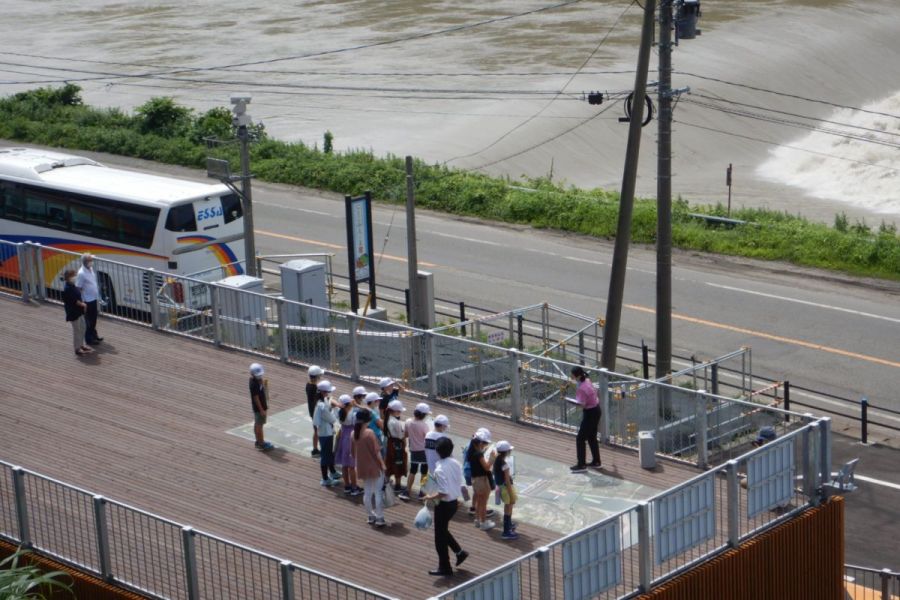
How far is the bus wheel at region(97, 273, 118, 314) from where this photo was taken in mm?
23494

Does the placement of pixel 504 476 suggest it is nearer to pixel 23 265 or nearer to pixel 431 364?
pixel 431 364

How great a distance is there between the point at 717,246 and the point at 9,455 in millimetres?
23461

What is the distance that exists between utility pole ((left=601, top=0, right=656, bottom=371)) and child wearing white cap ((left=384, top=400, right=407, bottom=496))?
27.7 feet

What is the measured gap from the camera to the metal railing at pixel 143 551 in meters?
12.8

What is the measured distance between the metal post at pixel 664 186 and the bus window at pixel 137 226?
10.7 metres

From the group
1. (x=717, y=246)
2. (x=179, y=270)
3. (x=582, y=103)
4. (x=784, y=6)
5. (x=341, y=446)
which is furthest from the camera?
(x=784, y=6)

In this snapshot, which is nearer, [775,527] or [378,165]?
[775,527]

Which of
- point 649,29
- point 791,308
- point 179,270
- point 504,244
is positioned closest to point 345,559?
point 649,29

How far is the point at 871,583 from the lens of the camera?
17.7 m

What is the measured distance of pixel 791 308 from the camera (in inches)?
1239

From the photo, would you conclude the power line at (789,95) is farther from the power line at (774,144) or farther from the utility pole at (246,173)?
the utility pole at (246,173)

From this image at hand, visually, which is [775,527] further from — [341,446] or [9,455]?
[9,455]

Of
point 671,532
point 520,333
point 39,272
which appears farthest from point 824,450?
point 39,272

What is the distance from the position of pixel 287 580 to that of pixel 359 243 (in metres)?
15.3
